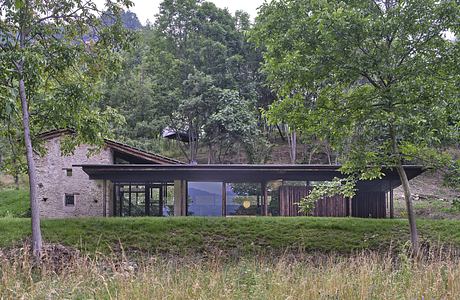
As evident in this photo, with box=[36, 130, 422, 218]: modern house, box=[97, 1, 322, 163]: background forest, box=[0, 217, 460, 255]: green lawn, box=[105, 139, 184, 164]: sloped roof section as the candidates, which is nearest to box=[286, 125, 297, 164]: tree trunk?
box=[97, 1, 322, 163]: background forest

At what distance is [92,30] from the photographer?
10.9 m

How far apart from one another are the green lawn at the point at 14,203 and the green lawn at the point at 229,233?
5.69 meters

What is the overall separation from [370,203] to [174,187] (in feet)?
24.6

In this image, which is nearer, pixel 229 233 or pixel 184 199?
pixel 229 233

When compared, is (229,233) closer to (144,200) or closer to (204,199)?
(204,199)

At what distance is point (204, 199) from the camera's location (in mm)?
18844

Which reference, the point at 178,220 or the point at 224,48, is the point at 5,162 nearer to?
the point at 178,220

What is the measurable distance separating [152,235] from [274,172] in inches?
218

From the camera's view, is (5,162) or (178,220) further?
(178,220)

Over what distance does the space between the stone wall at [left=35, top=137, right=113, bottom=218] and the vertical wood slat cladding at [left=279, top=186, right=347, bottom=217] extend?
6852mm

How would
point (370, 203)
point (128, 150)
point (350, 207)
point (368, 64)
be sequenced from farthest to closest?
point (128, 150) → point (370, 203) → point (350, 207) → point (368, 64)

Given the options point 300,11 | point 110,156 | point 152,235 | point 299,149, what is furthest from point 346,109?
point 299,149

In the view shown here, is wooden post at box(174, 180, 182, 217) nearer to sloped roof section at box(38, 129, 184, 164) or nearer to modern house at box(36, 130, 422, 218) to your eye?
modern house at box(36, 130, 422, 218)

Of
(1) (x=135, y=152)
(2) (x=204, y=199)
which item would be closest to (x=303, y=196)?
(2) (x=204, y=199)
